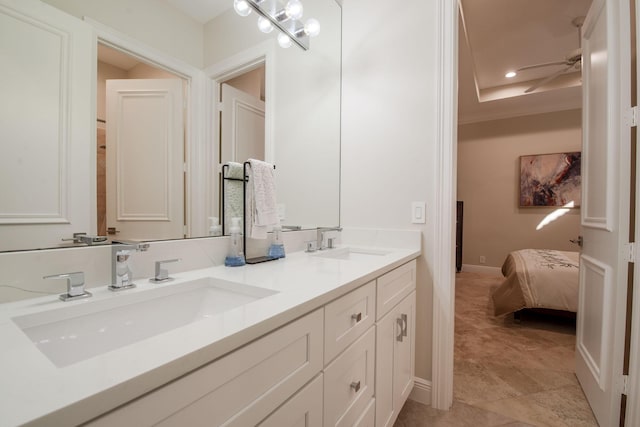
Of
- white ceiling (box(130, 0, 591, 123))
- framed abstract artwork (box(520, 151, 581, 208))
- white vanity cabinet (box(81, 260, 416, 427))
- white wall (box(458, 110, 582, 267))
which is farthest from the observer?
white wall (box(458, 110, 582, 267))

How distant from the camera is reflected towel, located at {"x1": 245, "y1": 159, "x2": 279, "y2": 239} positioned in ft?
3.86

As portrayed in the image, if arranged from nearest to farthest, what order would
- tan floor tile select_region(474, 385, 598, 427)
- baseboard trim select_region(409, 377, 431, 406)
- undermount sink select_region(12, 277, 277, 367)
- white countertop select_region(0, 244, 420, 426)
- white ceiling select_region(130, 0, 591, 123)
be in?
white countertop select_region(0, 244, 420, 426)
undermount sink select_region(12, 277, 277, 367)
tan floor tile select_region(474, 385, 598, 427)
baseboard trim select_region(409, 377, 431, 406)
white ceiling select_region(130, 0, 591, 123)

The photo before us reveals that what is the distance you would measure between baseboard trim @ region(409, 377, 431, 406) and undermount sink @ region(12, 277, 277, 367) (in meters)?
1.29

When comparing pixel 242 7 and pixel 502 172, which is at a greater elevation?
pixel 242 7

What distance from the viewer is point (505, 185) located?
4.55 metres

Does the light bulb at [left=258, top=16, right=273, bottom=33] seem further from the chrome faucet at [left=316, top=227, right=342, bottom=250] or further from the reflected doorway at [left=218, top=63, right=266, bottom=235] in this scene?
the chrome faucet at [left=316, top=227, right=342, bottom=250]

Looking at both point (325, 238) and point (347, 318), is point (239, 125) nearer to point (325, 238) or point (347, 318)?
point (325, 238)

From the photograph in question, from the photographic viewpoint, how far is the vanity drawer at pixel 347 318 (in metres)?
0.79

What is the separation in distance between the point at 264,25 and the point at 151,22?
0.64m

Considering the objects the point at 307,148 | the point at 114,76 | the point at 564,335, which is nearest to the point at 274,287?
the point at 114,76

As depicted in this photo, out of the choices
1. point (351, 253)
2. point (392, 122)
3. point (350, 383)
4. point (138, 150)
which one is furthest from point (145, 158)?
point (392, 122)

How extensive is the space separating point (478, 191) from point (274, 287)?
190 inches

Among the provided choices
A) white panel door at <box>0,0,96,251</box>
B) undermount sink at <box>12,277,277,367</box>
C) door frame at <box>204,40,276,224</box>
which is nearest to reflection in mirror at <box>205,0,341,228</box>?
door frame at <box>204,40,276,224</box>

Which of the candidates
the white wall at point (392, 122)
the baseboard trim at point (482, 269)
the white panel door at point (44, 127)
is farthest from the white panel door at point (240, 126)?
the baseboard trim at point (482, 269)
